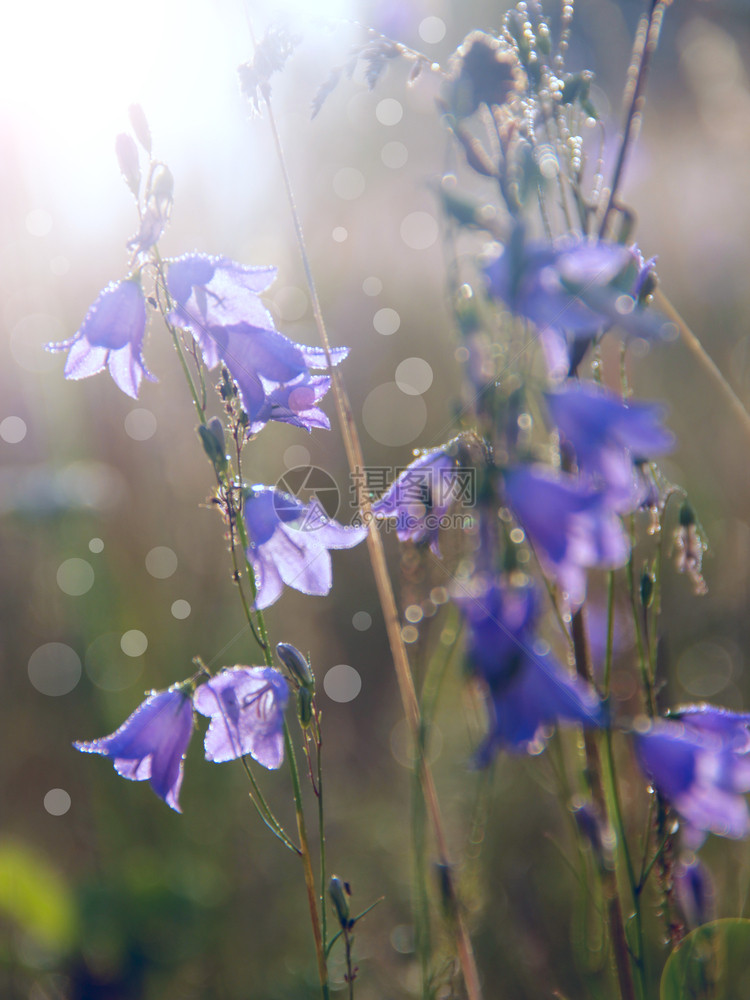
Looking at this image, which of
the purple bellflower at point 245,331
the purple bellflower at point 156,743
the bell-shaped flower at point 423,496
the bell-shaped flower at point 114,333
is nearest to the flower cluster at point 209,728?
the purple bellflower at point 156,743

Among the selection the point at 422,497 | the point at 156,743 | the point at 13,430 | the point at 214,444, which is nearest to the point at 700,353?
the point at 422,497

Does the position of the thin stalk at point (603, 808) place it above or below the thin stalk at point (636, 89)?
below

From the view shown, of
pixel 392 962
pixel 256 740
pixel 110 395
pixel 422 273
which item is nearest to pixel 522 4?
pixel 256 740

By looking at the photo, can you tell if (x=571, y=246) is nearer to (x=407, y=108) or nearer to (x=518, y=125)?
(x=518, y=125)

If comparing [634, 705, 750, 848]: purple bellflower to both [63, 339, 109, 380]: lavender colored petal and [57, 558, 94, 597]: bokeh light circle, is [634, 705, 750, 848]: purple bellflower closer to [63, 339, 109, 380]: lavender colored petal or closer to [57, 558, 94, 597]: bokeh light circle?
[63, 339, 109, 380]: lavender colored petal

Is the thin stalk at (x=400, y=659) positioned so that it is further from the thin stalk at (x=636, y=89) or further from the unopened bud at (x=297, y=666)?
the thin stalk at (x=636, y=89)

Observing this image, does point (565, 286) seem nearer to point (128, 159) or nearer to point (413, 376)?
point (128, 159)

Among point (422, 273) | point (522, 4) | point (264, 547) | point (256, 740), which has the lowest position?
point (256, 740)
